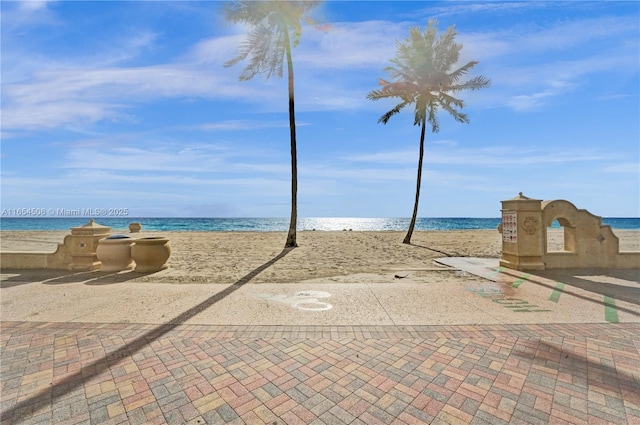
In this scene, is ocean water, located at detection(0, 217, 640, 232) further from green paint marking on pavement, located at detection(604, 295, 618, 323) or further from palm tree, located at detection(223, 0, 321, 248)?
green paint marking on pavement, located at detection(604, 295, 618, 323)

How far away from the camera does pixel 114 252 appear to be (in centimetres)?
933

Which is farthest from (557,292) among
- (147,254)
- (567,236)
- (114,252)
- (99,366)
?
(114,252)

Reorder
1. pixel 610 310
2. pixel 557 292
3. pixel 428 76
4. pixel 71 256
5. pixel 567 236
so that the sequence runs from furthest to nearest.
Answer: pixel 428 76, pixel 567 236, pixel 71 256, pixel 557 292, pixel 610 310

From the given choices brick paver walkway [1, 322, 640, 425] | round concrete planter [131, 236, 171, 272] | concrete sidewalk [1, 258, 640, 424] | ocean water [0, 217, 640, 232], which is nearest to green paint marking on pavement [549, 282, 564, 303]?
concrete sidewalk [1, 258, 640, 424]

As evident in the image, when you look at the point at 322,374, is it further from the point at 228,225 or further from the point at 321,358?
the point at 228,225

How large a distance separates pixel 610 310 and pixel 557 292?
1258mm

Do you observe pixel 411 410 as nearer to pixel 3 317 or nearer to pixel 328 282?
pixel 328 282

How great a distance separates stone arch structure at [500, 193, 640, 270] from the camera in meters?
9.14

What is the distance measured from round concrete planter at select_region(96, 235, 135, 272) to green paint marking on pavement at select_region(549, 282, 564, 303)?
11.1 metres

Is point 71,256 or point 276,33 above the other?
point 276,33

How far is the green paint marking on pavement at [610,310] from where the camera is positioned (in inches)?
199

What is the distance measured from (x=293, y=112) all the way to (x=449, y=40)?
423 inches

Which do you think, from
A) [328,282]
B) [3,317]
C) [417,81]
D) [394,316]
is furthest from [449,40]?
[3,317]

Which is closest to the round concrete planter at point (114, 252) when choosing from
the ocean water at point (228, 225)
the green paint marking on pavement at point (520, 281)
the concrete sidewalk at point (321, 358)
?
the concrete sidewalk at point (321, 358)
